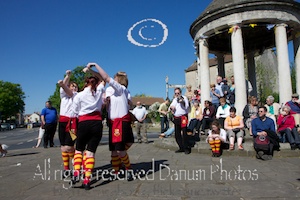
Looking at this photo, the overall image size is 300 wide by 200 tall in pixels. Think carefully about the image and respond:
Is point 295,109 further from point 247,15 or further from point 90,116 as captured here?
point 90,116

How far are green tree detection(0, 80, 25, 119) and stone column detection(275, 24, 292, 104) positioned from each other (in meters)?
84.9

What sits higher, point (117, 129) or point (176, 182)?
point (117, 129)

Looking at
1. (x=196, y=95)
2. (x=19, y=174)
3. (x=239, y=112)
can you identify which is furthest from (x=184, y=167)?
(x=196, y=95)

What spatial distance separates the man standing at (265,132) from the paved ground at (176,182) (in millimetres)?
418

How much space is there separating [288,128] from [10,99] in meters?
88.3

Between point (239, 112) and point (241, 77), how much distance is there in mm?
1504

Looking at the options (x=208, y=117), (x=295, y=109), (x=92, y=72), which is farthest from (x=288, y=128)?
(x=92, y=72)

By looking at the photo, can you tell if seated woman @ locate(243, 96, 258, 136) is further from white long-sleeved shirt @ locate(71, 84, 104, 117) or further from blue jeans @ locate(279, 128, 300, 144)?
white long-sleeved shirt @ locate(71, 84, 104, 117)

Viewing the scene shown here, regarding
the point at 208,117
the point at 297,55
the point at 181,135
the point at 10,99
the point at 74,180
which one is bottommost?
the point at 74,180

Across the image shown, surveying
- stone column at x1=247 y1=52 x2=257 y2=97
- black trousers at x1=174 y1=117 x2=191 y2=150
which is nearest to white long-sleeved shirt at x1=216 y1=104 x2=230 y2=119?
black trousers at x1=174 y1=117 x2=191 y2=150

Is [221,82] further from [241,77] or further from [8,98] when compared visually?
[8,98]

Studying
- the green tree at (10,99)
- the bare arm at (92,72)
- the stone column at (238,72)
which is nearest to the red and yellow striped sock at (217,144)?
the stone column at (238,72)

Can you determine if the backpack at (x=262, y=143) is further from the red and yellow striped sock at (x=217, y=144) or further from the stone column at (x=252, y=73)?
the stone column at (x=252, y=73)

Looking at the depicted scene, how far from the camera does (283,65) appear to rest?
10727 millimetres
